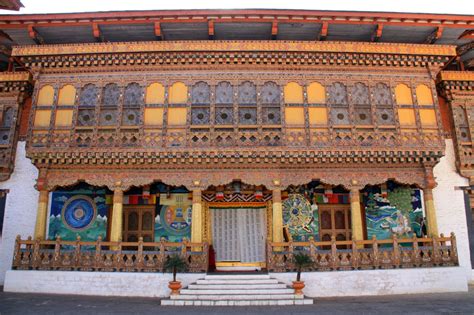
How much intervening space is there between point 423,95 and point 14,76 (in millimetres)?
16742

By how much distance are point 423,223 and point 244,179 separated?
7.55 metres

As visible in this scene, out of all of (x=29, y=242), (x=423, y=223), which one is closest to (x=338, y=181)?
(x=423, y=223)

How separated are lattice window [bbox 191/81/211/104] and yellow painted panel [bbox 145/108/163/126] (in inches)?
52.7

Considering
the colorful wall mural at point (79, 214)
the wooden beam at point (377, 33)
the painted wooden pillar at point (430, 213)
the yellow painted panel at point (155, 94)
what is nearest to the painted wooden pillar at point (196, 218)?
the yellow painted panel at point (155, 94)

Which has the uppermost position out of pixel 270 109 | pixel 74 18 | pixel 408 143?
pixel 74 18

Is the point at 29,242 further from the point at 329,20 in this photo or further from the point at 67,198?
the point at 329,20

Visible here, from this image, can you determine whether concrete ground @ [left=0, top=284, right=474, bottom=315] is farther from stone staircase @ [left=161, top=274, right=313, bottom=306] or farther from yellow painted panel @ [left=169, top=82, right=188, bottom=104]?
yellow painted panel @ [left=169, top=82, right=188, bottom=104]

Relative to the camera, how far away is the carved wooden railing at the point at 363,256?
12.7 meters

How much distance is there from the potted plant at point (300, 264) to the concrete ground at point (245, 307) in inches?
25.9

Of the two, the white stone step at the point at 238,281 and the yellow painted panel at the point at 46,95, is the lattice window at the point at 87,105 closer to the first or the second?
the yellow painted panel at the point at 46,95

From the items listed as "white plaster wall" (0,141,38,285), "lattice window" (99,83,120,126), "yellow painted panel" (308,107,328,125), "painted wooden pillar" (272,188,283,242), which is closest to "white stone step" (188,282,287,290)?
"painted wooden pillar" (272,188,283,242)

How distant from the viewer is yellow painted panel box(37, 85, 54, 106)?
47.8 feet

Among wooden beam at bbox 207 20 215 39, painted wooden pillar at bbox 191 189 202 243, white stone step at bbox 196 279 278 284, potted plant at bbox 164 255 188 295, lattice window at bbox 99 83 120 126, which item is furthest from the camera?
lattice window at bbox 99 83 120 126

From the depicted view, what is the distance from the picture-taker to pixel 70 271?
12867 millimetres
